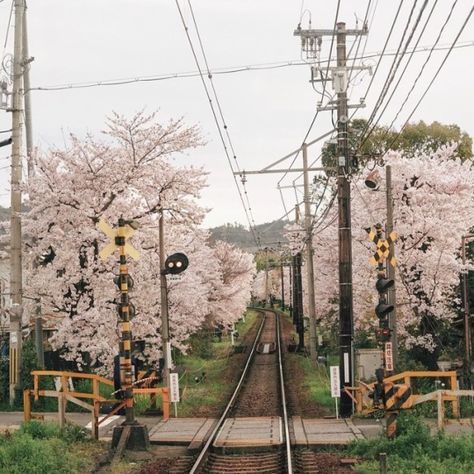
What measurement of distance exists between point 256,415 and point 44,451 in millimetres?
10477

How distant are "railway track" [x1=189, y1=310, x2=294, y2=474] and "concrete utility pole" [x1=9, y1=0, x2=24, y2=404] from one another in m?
5.87

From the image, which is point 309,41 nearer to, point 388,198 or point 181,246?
point 388,198

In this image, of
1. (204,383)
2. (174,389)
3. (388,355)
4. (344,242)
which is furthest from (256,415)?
(204,383)

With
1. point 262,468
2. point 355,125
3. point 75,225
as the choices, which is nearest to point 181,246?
point 75,225

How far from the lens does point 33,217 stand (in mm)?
24375

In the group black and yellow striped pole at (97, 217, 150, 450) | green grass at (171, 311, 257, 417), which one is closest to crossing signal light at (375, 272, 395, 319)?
black and yellow striped pole at (97, 217, 150, 450)

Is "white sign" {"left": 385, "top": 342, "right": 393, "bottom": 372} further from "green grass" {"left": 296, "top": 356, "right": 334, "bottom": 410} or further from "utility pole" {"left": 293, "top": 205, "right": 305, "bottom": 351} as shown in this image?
"utility pole" {"left": 293, "top": 205, "right": 305, "bottom": 351}

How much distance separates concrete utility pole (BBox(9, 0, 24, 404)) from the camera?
2084cm

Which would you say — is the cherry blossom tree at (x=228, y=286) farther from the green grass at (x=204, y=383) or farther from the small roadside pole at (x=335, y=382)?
the small roadside pole at (x=335, y=382)

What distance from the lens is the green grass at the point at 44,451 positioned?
11906 mm

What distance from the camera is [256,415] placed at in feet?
72.3

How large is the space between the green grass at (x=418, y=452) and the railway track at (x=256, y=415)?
54.5 inches

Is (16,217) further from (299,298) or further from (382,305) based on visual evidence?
(299,298)

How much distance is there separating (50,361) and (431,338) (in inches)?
543
